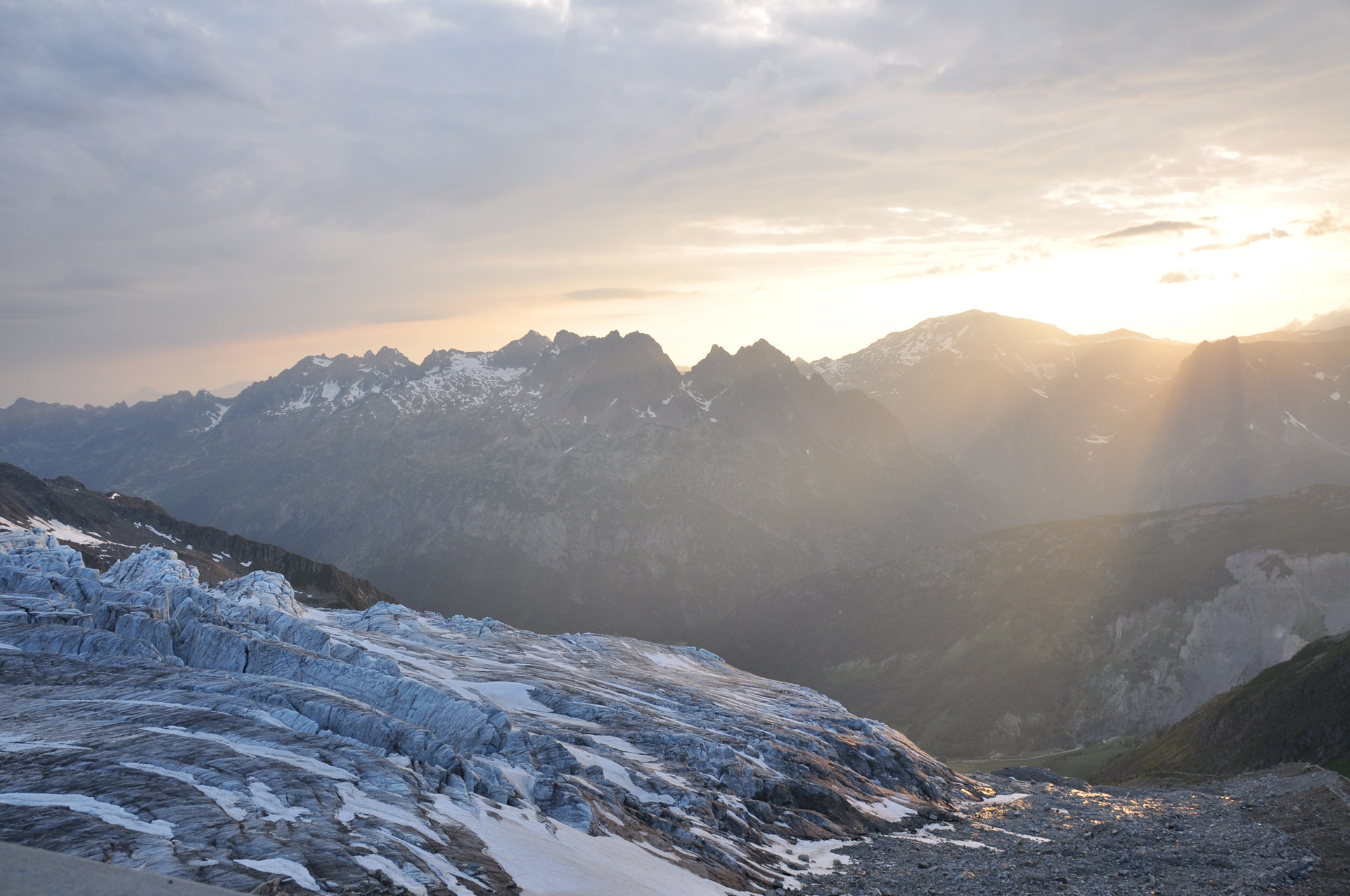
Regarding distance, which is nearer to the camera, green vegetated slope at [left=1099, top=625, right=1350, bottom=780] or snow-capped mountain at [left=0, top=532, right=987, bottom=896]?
snow-capped mountain at [left=0, top=532, right=987, bottom=896]

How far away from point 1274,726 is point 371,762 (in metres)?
139

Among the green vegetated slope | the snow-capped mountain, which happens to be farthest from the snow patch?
the green vegetated slope

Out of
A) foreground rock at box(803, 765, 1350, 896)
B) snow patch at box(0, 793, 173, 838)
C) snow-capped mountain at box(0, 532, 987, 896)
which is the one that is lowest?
foreground rock at box(803, 765, 1350, 896)

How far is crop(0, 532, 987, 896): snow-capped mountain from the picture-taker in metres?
33.6

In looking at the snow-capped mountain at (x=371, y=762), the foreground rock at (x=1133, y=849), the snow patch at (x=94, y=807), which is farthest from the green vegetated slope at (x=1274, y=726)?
the snow patch at (x=94, y=807)

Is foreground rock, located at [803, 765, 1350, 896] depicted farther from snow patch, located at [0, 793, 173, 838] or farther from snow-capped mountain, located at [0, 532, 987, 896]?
snow patch, located at [0, 793, 173, 838]

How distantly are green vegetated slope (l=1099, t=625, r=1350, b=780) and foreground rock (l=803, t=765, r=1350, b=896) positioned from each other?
24028mm

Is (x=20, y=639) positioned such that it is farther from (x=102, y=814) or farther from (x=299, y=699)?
(x=102, y=814)

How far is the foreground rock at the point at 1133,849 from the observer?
53562 mm

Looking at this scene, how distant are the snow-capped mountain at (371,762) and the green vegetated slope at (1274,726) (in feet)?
156

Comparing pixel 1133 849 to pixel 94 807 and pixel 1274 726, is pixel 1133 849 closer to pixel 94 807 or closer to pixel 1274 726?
pixel 94 807

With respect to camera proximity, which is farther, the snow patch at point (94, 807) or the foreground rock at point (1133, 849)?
the foreground rock at point (1133, 849)

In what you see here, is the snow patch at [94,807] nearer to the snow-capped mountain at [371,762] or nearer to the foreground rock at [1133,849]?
the snow-capped mountain at [371,762]

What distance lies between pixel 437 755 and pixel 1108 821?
68.6 m
